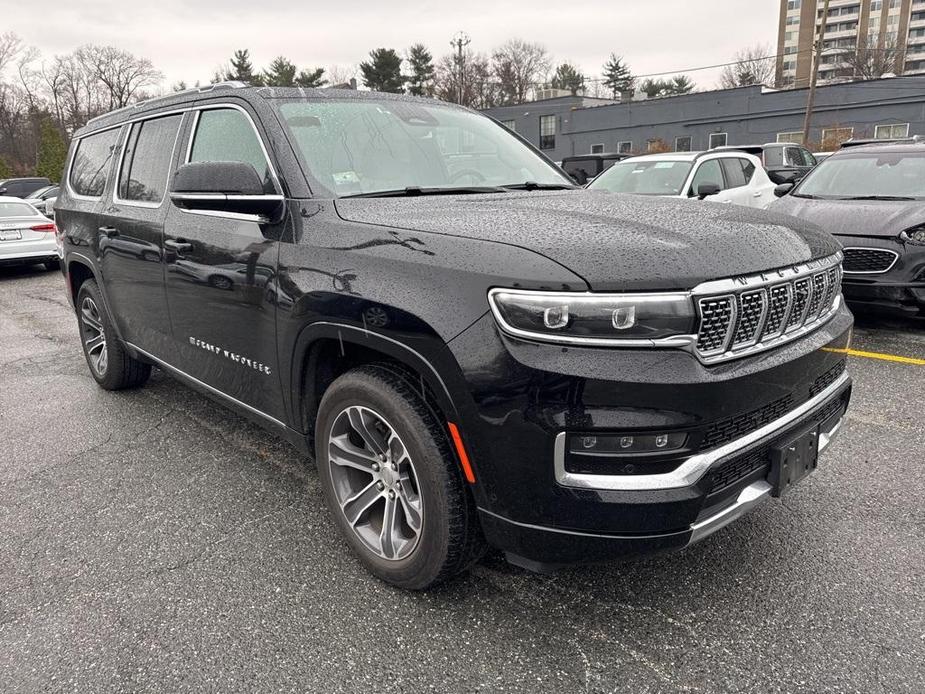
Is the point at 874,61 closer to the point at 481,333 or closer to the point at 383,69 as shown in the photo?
the point at 383,69

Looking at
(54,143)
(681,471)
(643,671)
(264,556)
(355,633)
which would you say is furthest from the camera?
(54,143)

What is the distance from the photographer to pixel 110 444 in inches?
161

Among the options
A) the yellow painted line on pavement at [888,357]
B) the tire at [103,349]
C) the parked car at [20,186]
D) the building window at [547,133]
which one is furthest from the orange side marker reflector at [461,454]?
the building window at [547,133]

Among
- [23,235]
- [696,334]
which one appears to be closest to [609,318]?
[696,334]

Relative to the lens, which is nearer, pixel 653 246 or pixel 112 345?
pixel 653 246

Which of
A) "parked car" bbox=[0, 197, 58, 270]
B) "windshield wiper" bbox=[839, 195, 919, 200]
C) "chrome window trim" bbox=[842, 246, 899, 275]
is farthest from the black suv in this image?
"parked car" bbox=[0, 197, 58, 270]

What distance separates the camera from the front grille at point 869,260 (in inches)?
232

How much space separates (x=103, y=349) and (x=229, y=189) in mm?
2955

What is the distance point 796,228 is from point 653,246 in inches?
34.1

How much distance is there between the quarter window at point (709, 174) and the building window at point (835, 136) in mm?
26247

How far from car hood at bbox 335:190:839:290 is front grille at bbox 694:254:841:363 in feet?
0.14

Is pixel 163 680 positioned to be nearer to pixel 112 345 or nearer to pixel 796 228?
pixel 796 228

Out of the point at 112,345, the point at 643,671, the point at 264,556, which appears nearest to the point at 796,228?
the point at 643,671

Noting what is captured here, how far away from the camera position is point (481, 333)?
2.02 metres
